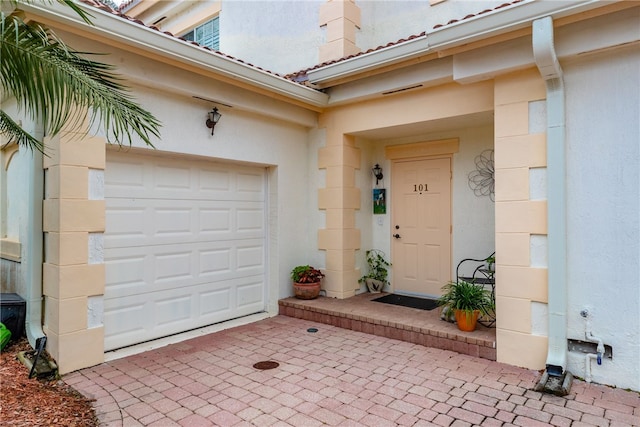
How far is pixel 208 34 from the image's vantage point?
8664 millimetres

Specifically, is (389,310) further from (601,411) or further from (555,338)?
(601,411)

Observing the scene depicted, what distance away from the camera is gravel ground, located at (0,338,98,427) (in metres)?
2.78

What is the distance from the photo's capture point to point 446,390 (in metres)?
3.27

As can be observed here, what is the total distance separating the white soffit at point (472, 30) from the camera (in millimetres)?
3150

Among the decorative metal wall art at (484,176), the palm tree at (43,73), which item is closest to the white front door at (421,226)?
the decorative metal wall art at (484,176)

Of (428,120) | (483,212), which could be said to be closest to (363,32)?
(428,120)

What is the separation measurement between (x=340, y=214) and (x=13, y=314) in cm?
403

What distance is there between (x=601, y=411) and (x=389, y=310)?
2.47m

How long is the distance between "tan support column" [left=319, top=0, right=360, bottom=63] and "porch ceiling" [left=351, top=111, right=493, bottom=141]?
4.94ft

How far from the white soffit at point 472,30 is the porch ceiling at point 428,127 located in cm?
88

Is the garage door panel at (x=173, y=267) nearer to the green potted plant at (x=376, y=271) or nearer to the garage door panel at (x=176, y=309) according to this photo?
the garage door panel at (x=176, y=309)

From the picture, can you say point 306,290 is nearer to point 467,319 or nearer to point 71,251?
point 467,319

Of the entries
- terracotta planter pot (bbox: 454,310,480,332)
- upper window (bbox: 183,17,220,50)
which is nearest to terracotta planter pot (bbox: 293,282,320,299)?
terracotta planter pot (bbox: 454,310,480,332)

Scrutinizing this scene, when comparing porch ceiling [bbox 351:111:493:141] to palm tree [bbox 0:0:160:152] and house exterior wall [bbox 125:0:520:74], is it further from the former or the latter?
palm tree [bbox 0:0:160:152]
